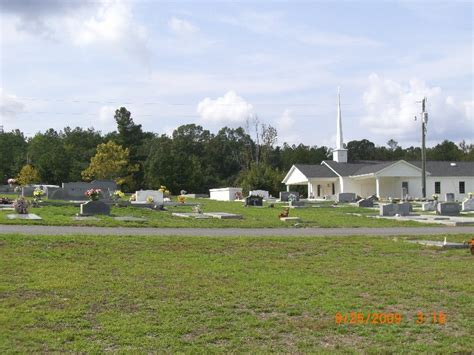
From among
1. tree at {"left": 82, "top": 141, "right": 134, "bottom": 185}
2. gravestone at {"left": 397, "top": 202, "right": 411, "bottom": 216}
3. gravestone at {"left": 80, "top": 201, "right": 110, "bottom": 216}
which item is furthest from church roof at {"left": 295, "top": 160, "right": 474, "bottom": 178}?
gravestone at {"left": 80, "top": 201, "right": 110, "bottom": 216}

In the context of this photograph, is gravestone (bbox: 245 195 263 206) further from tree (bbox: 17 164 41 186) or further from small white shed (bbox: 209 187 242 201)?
tree (bbox: 17 164 41 186)

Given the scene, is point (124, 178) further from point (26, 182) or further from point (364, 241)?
point (364, 241)

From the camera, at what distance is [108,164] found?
230 ft

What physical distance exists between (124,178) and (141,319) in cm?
6750

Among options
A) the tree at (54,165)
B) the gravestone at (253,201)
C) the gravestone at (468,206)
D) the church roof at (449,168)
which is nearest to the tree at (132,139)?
the tree at (54,165)

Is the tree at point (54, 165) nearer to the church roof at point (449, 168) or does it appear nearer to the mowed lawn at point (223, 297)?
the church roof at point (449, 168)

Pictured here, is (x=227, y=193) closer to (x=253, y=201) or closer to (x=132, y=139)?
(x=253, y=201)

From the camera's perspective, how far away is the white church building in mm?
58656

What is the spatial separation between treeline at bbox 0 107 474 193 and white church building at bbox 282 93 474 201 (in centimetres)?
442

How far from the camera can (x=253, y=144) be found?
309ft

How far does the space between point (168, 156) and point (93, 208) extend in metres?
45.6

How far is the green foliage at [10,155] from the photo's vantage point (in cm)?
8069

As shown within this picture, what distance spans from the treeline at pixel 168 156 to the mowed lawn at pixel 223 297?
47.6 metres

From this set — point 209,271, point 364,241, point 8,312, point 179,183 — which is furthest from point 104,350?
point 179,183
